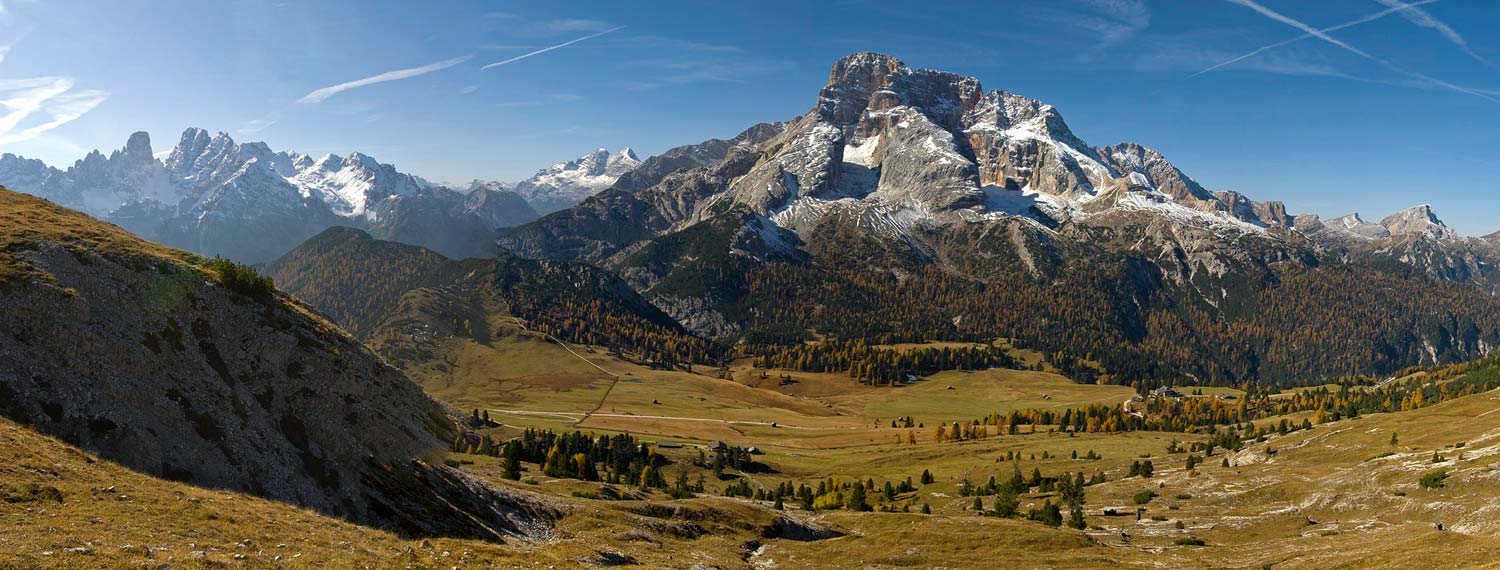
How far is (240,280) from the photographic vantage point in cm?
6216

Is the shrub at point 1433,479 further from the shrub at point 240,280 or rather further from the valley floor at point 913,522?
the shrub at point 240,280

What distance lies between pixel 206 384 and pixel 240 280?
14948 mm

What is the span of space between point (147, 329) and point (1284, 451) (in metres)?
181

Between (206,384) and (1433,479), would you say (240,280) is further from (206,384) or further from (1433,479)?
(1433,479)

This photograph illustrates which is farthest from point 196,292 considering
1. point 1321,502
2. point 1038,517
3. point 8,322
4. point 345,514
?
point 1321,502

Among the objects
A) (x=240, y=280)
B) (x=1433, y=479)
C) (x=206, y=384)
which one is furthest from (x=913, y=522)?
(x=240, y=280)

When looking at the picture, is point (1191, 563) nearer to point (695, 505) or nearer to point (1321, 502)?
point (1321, 502)

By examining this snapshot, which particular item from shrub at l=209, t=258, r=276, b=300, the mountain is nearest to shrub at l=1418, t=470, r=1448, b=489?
the mountain

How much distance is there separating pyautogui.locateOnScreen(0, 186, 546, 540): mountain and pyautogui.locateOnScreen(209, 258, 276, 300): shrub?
13cm

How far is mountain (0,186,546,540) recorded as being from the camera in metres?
43.7

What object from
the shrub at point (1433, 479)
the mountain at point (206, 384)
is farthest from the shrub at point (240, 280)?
the shrub at point (1433, 479)

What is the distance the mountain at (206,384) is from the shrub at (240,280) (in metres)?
Answer: 0.13

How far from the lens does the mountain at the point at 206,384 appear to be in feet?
143

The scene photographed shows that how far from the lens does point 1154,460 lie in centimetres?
17262
